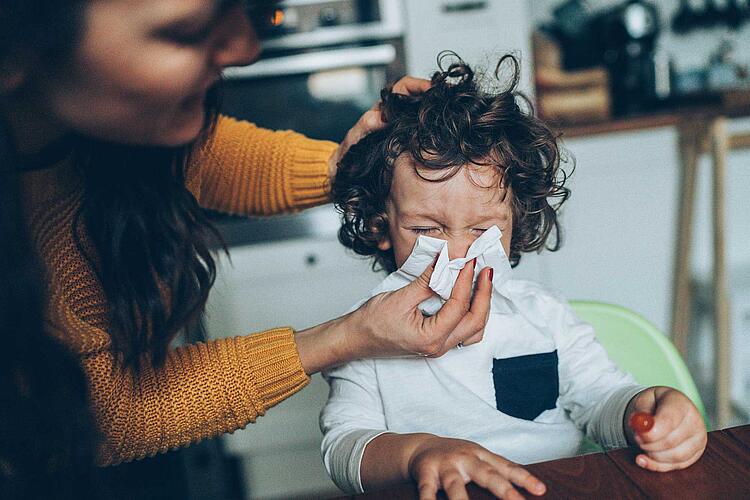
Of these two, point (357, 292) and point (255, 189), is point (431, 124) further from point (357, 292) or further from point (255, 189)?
point (357, 292)

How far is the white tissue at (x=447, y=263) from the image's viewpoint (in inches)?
33.9

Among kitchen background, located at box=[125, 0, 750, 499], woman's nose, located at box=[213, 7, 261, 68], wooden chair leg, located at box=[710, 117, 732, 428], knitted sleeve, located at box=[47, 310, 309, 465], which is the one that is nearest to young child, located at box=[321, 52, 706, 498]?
knitted sleeve, located at box=[47, 310, 309, 465]

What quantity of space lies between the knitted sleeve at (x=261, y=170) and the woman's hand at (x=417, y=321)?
1.02 ft

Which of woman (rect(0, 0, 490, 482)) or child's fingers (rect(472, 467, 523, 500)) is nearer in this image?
child's fingers (rect(472, 467, 523, 500))

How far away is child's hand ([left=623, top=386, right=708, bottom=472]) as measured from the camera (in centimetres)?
62

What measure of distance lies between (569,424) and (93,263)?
67 centimetres

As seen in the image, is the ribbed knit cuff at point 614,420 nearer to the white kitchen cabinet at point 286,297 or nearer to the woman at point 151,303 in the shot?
the woman at point 151,303

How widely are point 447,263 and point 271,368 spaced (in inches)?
10.0

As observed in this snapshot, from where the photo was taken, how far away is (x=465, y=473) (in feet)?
2.05

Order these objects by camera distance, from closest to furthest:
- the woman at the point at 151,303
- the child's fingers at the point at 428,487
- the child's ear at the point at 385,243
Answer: the child's fingers at the point at 428,487
the woman at the point at 151,303
the child's ear at the point at 385,243

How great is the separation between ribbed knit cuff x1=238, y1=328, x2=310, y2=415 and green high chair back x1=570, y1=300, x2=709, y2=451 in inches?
20.1

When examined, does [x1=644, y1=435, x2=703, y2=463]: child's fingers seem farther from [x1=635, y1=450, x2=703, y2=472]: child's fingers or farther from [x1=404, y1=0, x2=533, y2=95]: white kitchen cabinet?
[x1=404, y1=0, x2=533, y2=95]: white kitchen cabinet

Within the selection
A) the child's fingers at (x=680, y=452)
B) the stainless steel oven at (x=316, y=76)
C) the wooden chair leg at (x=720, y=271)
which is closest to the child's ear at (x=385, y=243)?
the child's fingers at (x=680, y=452)

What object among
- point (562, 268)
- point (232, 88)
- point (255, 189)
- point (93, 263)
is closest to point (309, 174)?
point (255, 189)
